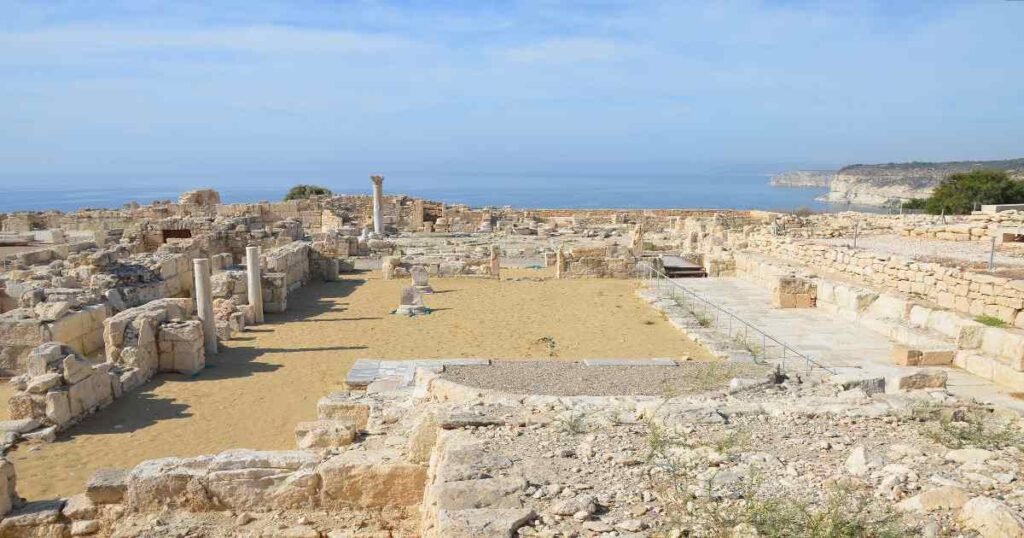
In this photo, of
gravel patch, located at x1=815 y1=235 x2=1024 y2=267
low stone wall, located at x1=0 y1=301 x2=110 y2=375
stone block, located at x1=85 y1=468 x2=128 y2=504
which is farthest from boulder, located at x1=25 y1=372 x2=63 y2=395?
gravel patch, located at x1=815 y1=235 x2=1024 y2=267

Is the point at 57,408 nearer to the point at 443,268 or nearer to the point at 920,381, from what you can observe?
the point at 920,381

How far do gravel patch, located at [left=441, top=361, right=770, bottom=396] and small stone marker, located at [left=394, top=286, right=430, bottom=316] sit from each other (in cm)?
559

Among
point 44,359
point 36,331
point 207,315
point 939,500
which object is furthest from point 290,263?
point 939,500

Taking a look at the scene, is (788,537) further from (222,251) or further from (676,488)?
(222,251)

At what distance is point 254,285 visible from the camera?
557 inches

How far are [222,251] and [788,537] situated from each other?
2167 cm

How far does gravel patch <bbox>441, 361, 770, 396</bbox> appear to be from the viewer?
317 inches

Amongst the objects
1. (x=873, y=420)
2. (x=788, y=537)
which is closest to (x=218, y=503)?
(x=788, y=537)

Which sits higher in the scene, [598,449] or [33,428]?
[598,449]

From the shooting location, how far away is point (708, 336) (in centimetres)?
1187

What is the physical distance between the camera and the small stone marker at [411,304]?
1470 centimetres

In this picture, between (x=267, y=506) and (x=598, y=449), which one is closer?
(x=598, y=449)

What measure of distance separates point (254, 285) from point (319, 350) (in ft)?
10.6

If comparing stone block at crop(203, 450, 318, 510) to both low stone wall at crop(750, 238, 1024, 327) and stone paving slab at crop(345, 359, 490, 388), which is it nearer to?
stone paving slab at crop(345, 359, 490, 388)
